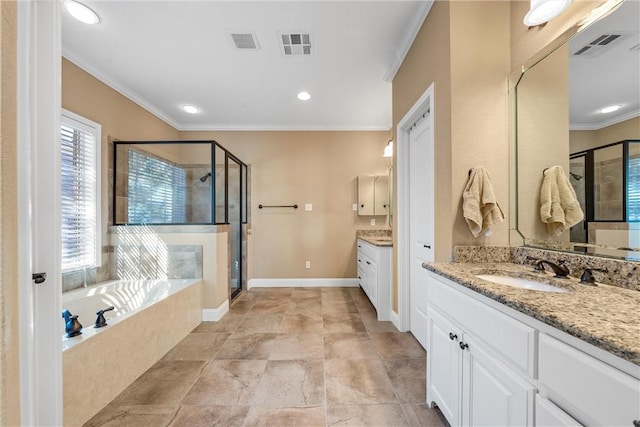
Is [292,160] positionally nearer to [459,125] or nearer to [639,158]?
[459,125]

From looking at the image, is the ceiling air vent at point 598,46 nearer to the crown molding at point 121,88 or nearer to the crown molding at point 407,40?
the crown molding at point 407,40

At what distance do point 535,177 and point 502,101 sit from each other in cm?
53

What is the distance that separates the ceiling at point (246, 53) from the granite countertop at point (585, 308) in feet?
6.38

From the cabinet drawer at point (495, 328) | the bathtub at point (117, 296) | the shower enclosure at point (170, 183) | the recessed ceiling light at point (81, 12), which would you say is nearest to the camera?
the cabinet drawer at point (495, 328)

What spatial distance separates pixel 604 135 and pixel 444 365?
130cm

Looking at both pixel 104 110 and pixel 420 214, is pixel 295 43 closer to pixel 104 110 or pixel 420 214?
pixel 420 214

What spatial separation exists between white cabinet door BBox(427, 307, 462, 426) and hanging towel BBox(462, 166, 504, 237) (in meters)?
0.57

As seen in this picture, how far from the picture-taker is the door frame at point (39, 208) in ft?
2.37

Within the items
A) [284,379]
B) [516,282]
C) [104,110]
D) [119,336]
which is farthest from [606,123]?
[104,110]

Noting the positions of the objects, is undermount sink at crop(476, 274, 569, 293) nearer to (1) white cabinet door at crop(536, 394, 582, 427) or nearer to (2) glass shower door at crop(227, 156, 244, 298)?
(1) white cabinet door at crop(536, 394, 582, 427)

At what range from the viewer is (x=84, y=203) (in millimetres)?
2492

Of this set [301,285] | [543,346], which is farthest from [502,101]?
[301,285]

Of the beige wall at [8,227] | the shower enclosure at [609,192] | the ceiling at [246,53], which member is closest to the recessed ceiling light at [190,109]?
the ceiling at [246,53]

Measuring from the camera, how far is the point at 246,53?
91.4 inches
